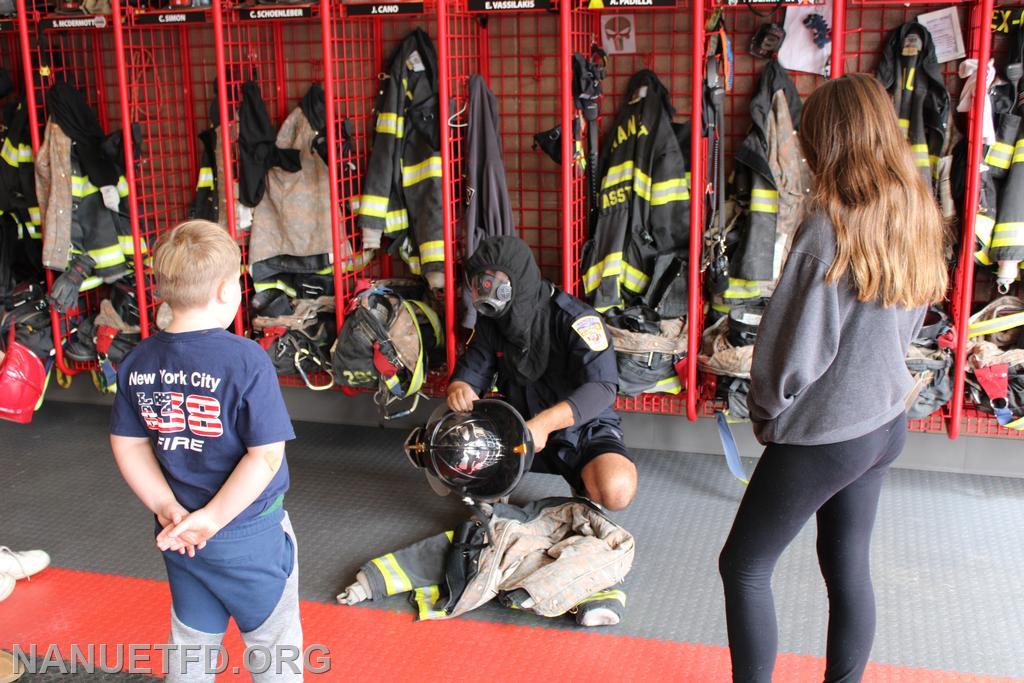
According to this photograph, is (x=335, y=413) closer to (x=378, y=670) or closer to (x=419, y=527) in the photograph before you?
(x=419, y=527)

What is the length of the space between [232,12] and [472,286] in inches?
69.3

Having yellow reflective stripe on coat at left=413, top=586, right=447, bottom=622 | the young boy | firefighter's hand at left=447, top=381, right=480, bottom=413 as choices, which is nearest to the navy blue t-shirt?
the young boy

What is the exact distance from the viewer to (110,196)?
186 inches

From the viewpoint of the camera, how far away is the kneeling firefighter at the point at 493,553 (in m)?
3.19

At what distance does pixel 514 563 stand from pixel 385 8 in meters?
2.18

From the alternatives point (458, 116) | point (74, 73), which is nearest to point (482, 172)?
point (458, 116)

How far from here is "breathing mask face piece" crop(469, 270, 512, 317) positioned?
351 cm

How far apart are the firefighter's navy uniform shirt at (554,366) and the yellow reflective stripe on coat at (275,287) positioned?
1.26m

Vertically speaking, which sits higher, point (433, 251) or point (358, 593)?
point (433, 251)

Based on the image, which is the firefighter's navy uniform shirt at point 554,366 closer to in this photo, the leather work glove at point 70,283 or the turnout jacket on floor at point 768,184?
the turnout jacket on floor at point 768,184

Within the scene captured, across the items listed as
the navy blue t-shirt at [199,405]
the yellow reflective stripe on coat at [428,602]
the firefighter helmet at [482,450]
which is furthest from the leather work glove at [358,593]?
the navy blue t-shirt at [199,405]

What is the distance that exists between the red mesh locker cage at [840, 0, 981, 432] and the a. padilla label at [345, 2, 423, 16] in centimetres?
164

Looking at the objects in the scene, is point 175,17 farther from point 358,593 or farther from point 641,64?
point 358,593

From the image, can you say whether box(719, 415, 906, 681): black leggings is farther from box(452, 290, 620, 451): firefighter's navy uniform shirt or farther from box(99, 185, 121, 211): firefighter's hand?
box(99, 185, 121, 211): firefighter's hand
